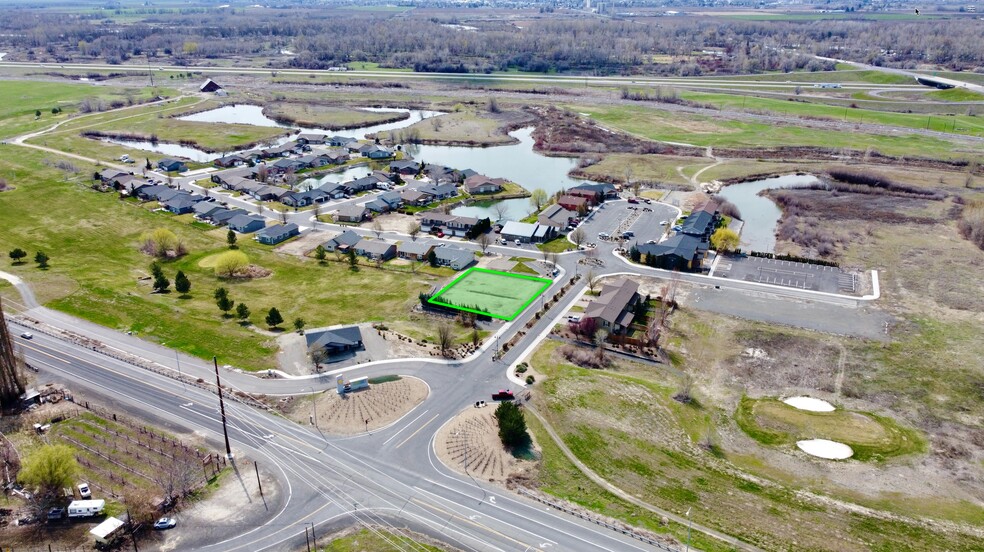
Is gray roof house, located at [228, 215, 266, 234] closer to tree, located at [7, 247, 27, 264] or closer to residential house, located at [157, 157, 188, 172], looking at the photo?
tree, located at [7, 247, 27, 264]

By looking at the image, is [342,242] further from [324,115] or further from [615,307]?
[324,115]

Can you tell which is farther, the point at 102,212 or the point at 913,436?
the point at 102,212

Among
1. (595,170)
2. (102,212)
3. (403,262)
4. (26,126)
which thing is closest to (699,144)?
(595,170)

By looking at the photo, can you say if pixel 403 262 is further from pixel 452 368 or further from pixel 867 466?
pixel 867 466

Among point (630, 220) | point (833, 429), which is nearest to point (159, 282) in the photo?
point (630, 220)

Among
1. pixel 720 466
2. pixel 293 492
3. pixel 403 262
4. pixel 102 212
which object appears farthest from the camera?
pixel 102 212

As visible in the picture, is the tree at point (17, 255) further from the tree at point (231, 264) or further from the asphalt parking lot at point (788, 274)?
the asphalt parking lot at point (788, 274)

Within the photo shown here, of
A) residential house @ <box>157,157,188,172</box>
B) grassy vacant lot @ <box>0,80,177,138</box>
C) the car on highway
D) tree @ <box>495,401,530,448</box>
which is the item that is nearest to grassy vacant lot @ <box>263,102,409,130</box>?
grassy vacant lot @ <box>0,80,177,138</box>
